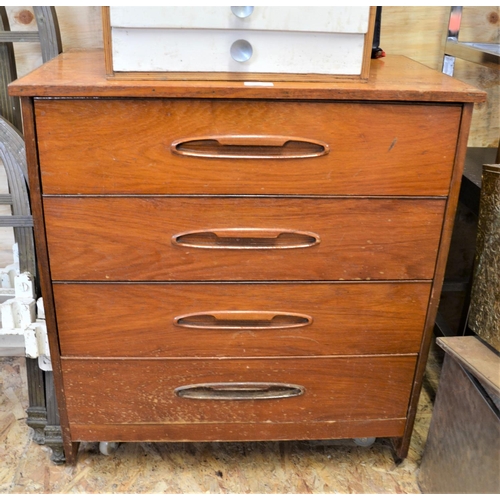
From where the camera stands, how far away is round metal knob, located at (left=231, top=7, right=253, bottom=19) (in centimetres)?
94

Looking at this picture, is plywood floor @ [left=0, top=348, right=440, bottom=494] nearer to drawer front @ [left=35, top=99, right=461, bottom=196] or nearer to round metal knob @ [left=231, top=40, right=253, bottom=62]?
drawer front @ [left=35, top=99, right=461, bottom=196]

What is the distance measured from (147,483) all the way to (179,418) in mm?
205

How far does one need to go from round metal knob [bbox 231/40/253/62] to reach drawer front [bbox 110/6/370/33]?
0.03 m

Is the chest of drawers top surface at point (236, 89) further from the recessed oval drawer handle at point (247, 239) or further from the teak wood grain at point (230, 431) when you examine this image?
the teak wood grain at point (230, 431)

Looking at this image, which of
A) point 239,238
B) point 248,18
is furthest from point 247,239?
point 248,18

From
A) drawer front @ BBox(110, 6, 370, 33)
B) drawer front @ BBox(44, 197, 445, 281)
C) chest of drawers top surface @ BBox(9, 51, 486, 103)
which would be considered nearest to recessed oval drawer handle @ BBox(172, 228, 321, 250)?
drawer front @ BBox(44, 197, 445, 281)

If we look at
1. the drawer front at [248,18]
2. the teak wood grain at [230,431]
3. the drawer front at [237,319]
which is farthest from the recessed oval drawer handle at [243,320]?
the drawer front at [248,18]

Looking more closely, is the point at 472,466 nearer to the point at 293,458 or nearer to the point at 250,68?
the point at 293,458

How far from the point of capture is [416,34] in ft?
4.67

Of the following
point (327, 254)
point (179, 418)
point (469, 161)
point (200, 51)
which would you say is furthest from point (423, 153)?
point (179, 418)

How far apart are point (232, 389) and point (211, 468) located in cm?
27

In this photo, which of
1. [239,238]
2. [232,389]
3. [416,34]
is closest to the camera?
[239,238]

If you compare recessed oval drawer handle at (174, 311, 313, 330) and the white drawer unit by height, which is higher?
the white drawer unit

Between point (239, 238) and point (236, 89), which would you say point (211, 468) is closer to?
point (239, 238)
